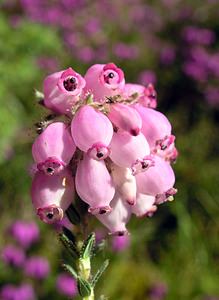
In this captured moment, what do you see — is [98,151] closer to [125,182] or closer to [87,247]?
[125,182]

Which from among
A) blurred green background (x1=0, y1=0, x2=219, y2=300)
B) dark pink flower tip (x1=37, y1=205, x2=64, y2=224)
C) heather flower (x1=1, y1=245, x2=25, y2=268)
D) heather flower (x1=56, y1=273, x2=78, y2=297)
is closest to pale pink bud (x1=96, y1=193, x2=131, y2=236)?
dark pink flower tip (x1=37, y1=205, x2=64, y2=224)

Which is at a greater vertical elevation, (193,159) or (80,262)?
(80,262)

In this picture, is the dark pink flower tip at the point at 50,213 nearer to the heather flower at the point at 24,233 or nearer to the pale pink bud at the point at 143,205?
the pale pink bud at the point at 143,205

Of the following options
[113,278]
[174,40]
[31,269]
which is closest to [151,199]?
[31,269]

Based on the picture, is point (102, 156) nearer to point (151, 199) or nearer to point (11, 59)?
point (151, 199)

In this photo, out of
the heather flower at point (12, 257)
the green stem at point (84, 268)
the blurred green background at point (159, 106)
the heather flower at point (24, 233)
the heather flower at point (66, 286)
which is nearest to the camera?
the green stem at point (84, 268)

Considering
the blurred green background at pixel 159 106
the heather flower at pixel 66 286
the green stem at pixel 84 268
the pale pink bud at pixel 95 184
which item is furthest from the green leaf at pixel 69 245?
the heather flower at pixel 66 286
